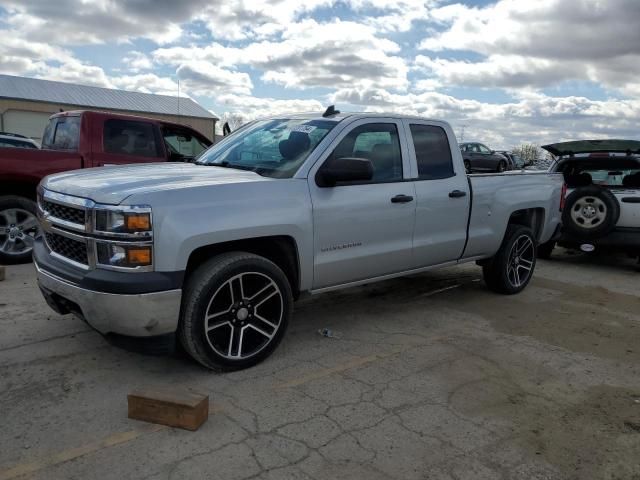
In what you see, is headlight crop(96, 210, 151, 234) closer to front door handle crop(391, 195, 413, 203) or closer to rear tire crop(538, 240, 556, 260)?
front door handle crop(391, 195, 413, 203)

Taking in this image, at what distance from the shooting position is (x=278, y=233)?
3.94 metres

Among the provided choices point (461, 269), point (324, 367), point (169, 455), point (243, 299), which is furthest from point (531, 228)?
point (169, 455)

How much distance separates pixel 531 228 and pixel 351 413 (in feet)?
14.0

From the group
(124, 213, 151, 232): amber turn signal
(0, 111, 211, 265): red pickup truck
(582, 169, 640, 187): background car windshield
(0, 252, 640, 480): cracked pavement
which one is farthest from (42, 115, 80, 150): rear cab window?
(582, 169, 640, 187): background car windshield

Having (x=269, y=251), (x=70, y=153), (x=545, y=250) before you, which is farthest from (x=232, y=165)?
(x=545, y=250)

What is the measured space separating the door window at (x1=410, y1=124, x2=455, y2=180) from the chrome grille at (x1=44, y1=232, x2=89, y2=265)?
293 cm

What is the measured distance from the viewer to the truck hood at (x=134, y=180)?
3430mm

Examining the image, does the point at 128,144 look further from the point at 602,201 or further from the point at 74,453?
the point at 602,201

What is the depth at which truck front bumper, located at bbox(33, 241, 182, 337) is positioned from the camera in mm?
3303

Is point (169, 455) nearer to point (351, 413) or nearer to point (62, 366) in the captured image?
point (351, 413)

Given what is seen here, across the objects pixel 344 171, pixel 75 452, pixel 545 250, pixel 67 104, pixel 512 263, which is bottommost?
pixel 75 452

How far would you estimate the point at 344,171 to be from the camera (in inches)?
160

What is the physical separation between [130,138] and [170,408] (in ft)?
17.6

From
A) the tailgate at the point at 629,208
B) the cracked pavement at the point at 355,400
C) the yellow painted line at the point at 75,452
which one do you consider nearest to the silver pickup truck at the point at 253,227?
the cracked pavement at the point at 355,400
